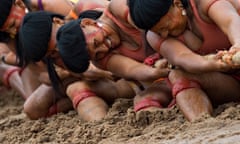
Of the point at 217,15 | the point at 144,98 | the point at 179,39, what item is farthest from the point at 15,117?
the point at 217,15

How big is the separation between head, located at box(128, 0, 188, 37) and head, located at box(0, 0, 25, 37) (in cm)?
129

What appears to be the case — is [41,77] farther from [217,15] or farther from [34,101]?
[217,15]

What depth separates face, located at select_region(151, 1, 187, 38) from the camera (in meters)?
3.65

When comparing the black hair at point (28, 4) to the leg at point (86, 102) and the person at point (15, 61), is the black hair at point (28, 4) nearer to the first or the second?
the person at point (15, 61)

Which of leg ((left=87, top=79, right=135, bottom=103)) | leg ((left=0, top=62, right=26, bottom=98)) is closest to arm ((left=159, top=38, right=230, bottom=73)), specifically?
leg ((left=87, top=79, right=135, bottom=103))

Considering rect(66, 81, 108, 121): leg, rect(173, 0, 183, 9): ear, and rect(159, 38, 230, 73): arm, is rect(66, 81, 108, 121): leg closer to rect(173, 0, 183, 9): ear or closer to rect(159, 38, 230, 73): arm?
rect(159, 38, 230, 73): arm

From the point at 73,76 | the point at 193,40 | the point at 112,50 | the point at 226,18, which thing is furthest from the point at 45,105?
the point at 226,18

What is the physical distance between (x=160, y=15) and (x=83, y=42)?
66 centimetres

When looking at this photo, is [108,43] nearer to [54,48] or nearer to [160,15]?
[54,48]

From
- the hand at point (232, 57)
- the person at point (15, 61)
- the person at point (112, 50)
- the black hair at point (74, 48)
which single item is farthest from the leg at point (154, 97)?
the person at point (15, 61)

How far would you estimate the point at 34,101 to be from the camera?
479cm

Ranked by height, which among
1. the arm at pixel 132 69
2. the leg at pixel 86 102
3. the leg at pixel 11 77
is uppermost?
the arm at pixel 132 69

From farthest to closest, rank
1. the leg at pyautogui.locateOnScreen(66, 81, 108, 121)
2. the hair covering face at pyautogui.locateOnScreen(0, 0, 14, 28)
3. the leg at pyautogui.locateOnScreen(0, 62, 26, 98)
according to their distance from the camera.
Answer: the leg at pyautogui.locateOnScreen(0, 62, 26, 98) < the hair covering face at pyautogui.locateOnScreen(0, 0, 14, 28) < the leg at pyautogui.locateOnScreen(66, 81, 108, 121)

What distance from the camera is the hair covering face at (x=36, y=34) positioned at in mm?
4367
